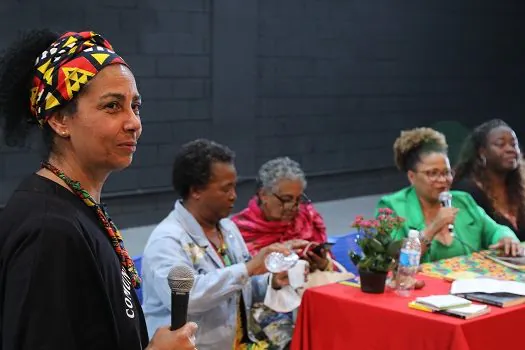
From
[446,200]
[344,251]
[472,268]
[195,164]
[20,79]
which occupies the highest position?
[20,79]

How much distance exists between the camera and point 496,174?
4344 millimetres

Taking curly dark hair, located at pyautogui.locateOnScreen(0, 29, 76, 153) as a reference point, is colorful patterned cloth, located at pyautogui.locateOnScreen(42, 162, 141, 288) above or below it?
below

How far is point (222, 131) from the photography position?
641 cm

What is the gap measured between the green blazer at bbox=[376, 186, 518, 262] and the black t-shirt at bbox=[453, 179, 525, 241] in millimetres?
288

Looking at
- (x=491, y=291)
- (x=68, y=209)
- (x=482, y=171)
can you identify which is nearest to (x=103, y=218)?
(x=68, y=209)

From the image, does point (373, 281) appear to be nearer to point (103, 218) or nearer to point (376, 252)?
point (376, 252)

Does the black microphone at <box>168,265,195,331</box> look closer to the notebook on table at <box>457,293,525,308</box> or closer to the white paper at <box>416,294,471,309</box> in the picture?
the white paper at <box>416,294,471,309</box>

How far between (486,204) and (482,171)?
0.24 metres

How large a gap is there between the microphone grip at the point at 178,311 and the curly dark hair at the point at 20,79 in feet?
1.44

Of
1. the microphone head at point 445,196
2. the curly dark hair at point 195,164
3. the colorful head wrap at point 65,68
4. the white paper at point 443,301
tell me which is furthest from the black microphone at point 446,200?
the colorful head wrap at point 65,68

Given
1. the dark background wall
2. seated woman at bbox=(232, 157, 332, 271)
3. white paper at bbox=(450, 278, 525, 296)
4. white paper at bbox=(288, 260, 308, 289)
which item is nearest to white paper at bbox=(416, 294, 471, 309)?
white paper at bbox=(450, 278, 525, 296)

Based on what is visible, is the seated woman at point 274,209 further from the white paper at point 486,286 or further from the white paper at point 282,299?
the white paper at point 486,286

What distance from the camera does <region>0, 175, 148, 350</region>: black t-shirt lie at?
1.21 meters

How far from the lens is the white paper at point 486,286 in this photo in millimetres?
2836
